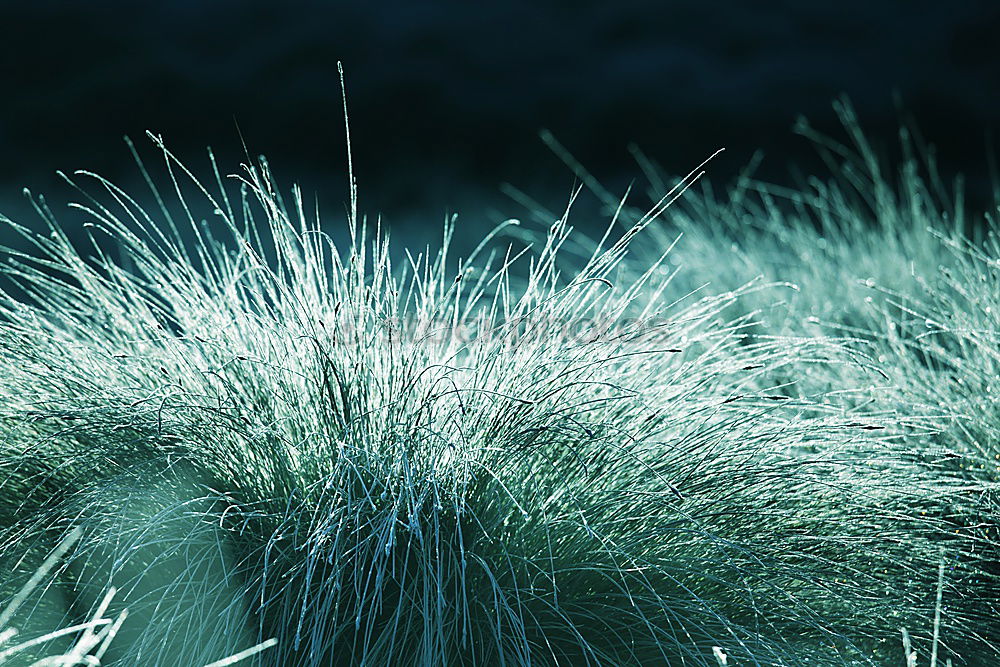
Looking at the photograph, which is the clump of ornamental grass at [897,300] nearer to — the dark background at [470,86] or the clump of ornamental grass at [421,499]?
the clump of ornamental grass at [421,499]

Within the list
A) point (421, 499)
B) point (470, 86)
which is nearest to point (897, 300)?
point (421, 499)

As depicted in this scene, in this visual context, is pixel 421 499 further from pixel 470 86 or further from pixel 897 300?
pixel 470 86

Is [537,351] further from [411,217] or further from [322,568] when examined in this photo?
[411,217]

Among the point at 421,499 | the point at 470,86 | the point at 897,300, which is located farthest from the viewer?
the point at 470,86

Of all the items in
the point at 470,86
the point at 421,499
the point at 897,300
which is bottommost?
the point at 421,499

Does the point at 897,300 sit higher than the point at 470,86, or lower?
lower

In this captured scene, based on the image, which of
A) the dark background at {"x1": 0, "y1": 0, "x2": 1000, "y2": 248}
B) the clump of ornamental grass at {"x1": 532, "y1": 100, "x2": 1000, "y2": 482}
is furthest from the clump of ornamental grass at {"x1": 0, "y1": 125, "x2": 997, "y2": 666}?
the dark background at {"x1": 0, "y1": 0, "x2": 1000, "y2": 248}

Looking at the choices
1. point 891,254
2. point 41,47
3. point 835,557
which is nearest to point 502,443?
point 835,557
